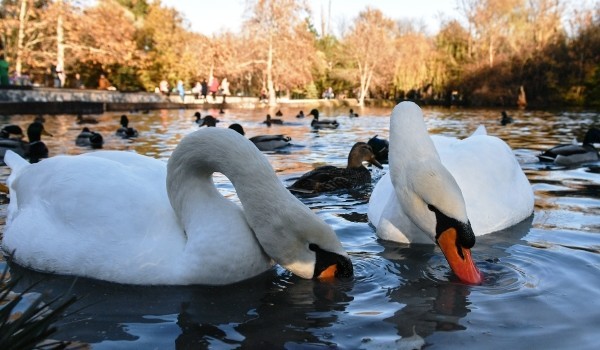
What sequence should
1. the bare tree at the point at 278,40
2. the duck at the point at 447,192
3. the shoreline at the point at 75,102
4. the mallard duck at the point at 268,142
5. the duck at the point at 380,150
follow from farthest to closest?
the bare tree at the point at 278,40 → the shoreline at the point at 75,102 → the mallard duck at the point at 268,142 → the duck at the point at 380,150 → the duck at the point at 447,192

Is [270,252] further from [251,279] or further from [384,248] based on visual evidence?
[384,248]

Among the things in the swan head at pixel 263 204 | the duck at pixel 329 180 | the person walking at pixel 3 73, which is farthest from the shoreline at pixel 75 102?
the swan head at pixel 263 204

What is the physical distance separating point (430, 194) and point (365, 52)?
5278cm

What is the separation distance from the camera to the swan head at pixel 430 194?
3428 mm

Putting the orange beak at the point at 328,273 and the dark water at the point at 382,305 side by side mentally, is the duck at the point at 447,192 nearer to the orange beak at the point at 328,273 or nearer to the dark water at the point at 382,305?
the dark water at the point at 382,305

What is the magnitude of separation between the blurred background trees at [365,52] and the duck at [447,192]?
109 feet

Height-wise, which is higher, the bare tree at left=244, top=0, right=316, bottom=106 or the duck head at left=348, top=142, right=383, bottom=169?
the bare tree at left=244, top=0, right=316, bottom=106

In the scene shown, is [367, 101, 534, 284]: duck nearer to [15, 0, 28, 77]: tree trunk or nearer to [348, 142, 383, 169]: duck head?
[348, 142, 383, 169]: duck head

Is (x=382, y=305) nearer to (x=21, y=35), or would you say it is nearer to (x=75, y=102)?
(x=75, y=102)

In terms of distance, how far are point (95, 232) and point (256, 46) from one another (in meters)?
46.7

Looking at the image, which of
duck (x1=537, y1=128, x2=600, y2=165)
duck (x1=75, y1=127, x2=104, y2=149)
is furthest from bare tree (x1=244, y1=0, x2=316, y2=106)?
duck (x1=537, y1=128, x2=600, y2=165)

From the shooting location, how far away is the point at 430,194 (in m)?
3.58

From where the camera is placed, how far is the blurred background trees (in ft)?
126

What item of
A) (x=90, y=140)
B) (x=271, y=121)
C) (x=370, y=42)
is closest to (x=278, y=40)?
(x=370, y=42)
